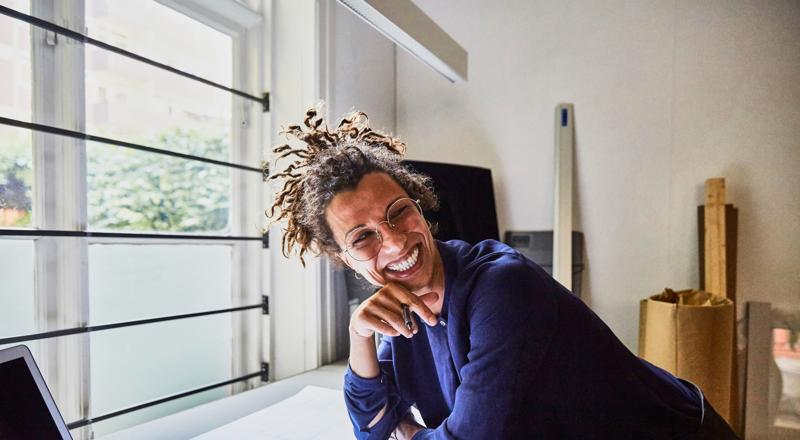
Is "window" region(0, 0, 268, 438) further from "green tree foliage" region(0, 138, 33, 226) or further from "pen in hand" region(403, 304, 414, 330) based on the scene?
"pen in hand" region(403, 304, 414, 330)

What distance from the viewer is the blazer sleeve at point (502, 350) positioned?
74 centimetres

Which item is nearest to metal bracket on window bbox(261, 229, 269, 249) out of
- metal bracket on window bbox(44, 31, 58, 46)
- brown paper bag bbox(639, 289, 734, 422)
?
metal bracket on window bbox(44, 31, 58, 46)

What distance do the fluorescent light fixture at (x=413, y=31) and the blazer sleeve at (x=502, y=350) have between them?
63 centimetres

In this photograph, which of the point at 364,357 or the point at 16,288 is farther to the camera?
the point at 16,288

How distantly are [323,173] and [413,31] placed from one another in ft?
1.52

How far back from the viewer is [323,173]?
0.95 meters

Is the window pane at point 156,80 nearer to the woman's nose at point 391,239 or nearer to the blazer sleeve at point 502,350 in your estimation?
the woman's nose at point 391,239

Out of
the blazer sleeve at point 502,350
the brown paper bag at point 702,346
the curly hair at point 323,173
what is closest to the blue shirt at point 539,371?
the blazer sleeve at point 502,350

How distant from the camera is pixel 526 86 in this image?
219 cm

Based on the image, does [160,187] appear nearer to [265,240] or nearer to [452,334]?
[265,240]

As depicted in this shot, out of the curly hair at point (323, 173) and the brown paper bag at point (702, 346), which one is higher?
the curly hair at point (323, 173)

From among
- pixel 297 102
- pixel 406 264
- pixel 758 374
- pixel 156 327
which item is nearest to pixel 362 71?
pixel 297 102

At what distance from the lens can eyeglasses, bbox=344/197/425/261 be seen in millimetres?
899

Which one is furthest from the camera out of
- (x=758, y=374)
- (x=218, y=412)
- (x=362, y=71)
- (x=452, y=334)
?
(x=362, y=71)
